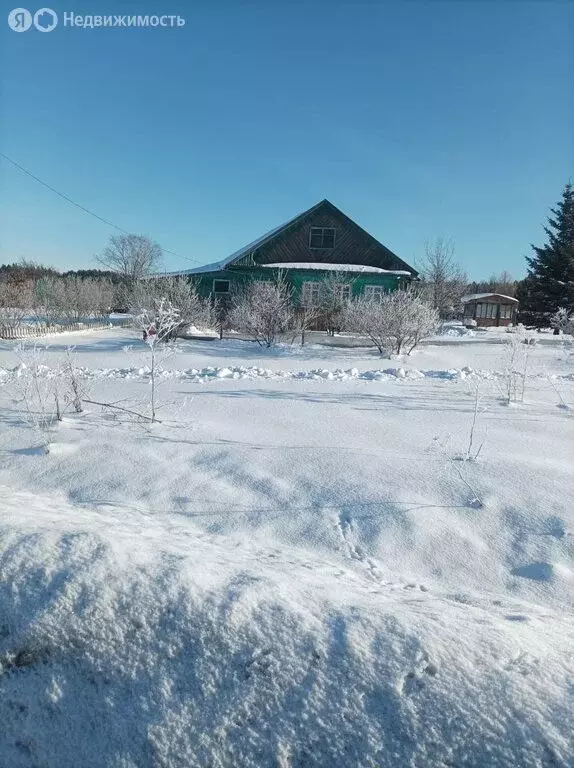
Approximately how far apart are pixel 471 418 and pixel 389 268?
1777cm

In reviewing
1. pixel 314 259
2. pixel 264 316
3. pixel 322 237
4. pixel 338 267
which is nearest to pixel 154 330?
pixel 264 316

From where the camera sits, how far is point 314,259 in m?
24.4

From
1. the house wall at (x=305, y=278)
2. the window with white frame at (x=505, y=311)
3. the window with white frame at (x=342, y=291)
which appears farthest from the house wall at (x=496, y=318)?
the window with white frame at (x=342, y=291)

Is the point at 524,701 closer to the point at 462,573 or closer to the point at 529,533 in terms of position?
the point at 462,573

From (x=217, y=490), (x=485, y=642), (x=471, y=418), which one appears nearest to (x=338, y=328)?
(x=471, y=418)

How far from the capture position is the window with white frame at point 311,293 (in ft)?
68.0

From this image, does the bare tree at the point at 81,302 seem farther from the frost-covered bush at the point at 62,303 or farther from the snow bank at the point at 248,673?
the snow bank at the point at 248,673

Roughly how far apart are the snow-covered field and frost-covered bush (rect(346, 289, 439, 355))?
875cm

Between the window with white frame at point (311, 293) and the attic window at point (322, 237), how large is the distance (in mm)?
2791

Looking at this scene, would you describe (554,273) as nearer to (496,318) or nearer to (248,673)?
(496,318)

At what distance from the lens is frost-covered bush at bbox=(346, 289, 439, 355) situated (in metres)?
15.4

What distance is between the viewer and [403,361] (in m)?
14.6

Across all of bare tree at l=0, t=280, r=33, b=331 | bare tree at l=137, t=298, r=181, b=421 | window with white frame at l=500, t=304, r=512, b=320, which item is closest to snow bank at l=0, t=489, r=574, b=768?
bare tree at l=137, t=298, r=181, b=421

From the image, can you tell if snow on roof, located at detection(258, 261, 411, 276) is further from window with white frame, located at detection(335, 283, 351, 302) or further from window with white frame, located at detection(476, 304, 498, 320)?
window with white frame, located at detection(476, 304, 498, 320)
